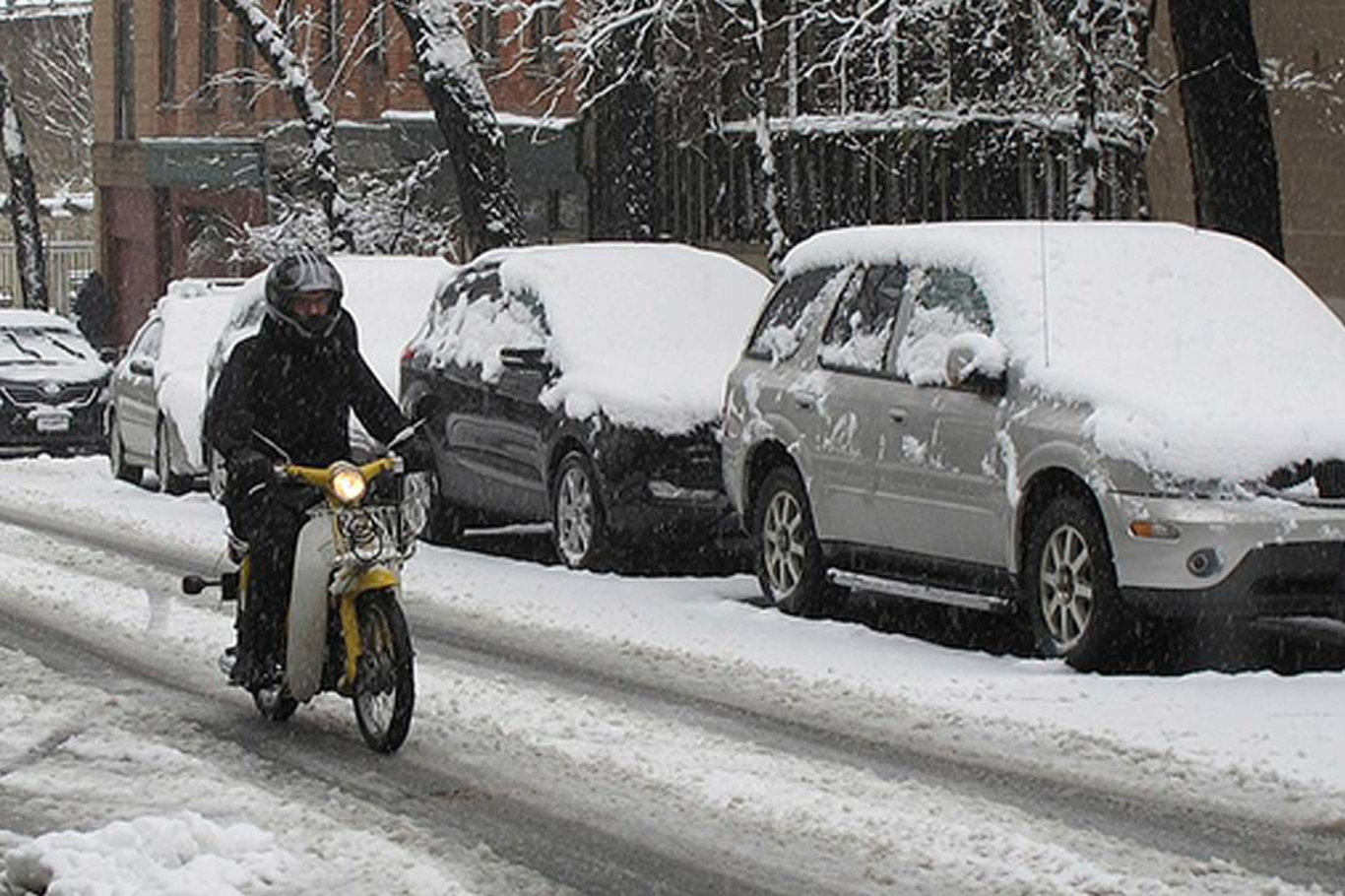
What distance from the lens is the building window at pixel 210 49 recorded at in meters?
50.8

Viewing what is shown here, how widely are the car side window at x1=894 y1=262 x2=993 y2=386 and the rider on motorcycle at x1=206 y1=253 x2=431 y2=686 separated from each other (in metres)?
3.51

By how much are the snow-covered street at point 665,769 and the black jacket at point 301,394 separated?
1.06 meters

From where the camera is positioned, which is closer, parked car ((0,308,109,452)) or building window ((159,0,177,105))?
parked car ((0,308,109,452))

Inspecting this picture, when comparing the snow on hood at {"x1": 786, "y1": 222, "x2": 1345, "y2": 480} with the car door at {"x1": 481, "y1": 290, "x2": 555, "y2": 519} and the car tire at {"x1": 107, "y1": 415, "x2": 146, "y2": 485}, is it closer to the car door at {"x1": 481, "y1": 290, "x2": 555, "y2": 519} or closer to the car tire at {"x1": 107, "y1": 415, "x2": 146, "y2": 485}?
the car door at {"x1": 481, "y1": 290, "x2": 555, "y2": 519}

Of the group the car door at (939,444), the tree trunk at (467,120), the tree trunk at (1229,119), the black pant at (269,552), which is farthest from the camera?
the tree trunk at (467,120)

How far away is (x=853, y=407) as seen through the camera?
14.4 meters

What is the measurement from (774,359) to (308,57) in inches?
1247

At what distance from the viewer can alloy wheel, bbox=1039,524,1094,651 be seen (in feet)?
41.2

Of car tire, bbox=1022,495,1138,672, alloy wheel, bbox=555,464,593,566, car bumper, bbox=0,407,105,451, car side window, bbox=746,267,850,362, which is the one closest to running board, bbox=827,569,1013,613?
car tire, bbox=1022,495,1138,672

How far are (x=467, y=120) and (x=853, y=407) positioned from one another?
14174mm

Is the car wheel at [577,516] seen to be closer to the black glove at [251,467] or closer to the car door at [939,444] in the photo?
the car door at [939,444]

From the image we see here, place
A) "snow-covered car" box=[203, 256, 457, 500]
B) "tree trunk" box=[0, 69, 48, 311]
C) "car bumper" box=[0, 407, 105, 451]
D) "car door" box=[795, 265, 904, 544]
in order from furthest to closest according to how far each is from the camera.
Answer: "tree trunk" box=[0, 69, 48, 311]
"car bumper" box=[0, 407, 105, 451]
"snow-covered car" box=[203, 256, 457, 500]
"car door" box=[795, 265, 904, 544]

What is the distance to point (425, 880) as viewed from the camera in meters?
8.19

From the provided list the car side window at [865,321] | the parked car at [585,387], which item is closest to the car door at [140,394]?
the parked car at [585,387]
